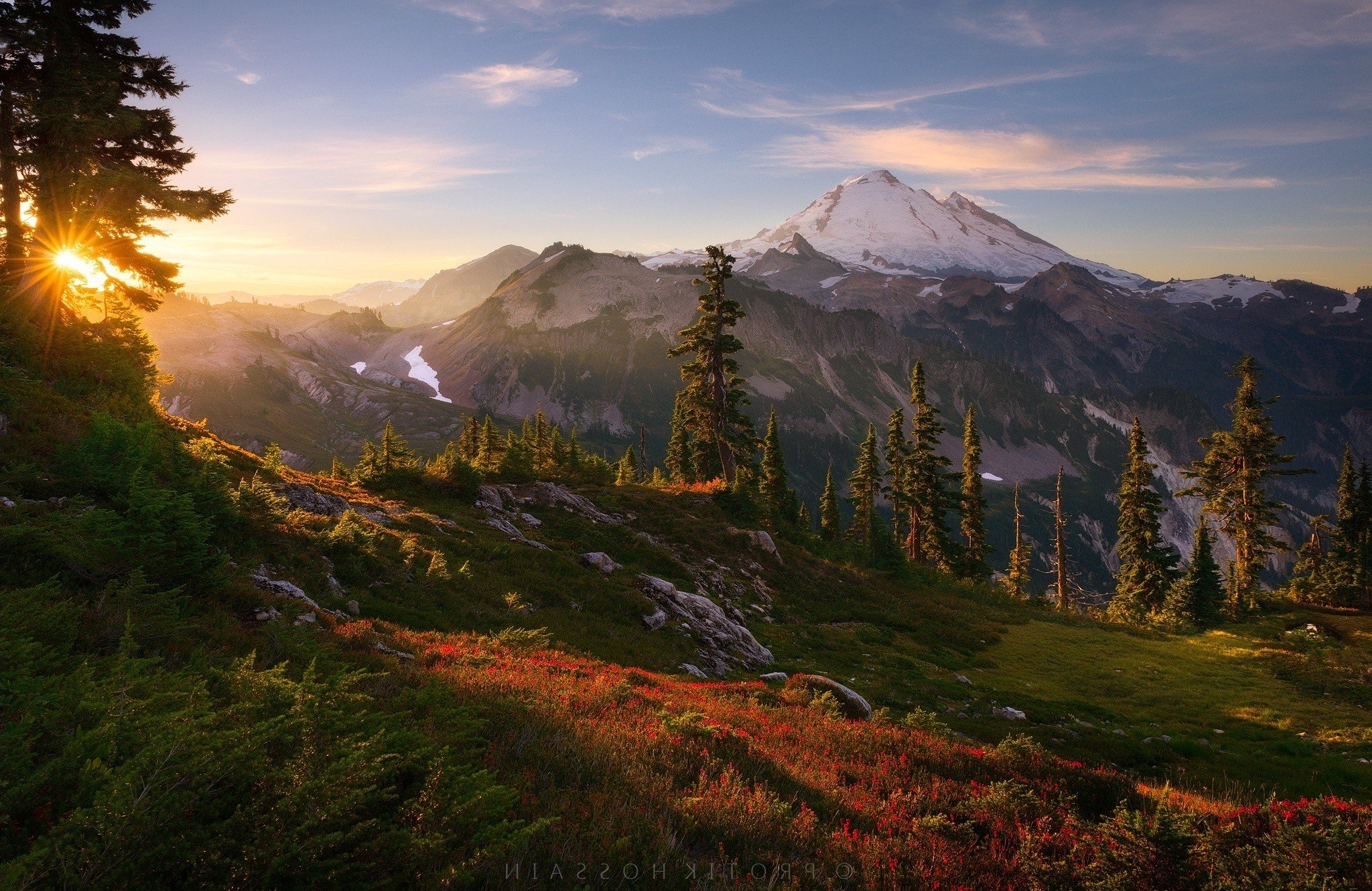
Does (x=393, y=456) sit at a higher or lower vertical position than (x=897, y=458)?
higher

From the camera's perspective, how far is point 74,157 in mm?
19359

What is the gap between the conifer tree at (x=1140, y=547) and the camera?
42.8m

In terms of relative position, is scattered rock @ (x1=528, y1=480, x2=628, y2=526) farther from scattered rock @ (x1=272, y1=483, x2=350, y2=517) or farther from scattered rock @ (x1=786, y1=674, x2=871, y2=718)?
scattered rock @ (x1=786, y1=674, x2=871, y2=718)

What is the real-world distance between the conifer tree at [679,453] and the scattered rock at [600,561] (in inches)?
1320

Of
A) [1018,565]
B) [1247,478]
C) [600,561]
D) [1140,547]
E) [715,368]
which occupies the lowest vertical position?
[1018,565]

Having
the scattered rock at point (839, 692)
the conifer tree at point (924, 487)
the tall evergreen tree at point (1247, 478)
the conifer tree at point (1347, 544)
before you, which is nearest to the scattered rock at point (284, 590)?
the scattered rock at point (839, 692)

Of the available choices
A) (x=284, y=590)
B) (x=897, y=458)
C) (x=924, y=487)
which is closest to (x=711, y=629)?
(x=284, y=590)

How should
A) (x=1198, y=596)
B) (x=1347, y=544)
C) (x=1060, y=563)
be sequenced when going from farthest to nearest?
(x=1060, y=563)
(x=1347, y=544)
(x=1198, y=596)

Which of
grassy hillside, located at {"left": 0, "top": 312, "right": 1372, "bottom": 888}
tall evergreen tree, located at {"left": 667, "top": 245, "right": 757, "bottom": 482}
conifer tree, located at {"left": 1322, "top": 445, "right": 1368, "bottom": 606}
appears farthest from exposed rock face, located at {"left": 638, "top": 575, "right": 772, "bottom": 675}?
conifer tree, located at {"left": 1322, "top": 445, "right": 1368, "bottom": 606}

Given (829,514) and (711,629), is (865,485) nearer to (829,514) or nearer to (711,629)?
(829,514)

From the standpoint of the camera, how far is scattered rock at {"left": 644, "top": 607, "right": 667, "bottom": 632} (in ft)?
57.9

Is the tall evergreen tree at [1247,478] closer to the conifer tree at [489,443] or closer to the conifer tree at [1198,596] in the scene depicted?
the conifer tree at [1198,596]

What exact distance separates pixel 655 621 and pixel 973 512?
4430cm

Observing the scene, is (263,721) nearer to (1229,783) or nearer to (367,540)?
(367,540)
